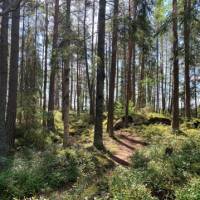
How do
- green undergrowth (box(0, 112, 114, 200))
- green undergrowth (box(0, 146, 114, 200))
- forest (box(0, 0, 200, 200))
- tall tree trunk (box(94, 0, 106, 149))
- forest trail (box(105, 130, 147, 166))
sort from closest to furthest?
1. forest (box(0, 0, 200, 200))
2. green undergrowth (box(0, 112, 114, 200))
3. green undergrowth (box(0, 146, 114, 200))
4. forest trail (box(105, 130, 147, 166))
5. tall tree trunk (box(94, 0, 106, 149))

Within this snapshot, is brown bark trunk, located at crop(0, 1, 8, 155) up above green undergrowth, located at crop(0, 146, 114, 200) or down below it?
above

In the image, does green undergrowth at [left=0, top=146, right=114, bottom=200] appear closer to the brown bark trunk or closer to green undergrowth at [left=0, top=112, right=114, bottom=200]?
green undergrowth at [left=0, top=112, right=114, bottom=200]

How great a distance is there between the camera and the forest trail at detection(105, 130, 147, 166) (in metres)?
12.5

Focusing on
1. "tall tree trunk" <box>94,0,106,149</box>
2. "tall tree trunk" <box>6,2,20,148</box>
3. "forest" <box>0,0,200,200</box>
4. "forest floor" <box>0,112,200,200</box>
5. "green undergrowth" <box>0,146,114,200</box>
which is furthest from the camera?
"tall tree trunk" <box>6,2,20,148</box>

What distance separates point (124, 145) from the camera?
15680 mm

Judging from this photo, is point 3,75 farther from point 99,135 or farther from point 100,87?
point 99,135

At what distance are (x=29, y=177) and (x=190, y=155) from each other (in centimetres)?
416

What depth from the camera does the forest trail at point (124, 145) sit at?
1250cm

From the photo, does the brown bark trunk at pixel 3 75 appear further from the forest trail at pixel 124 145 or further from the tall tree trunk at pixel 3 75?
the forest trail at pixel 124 145

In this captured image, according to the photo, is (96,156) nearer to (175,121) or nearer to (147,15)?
(147,15)

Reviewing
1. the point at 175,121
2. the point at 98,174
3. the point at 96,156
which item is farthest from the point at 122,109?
the point at 98,174

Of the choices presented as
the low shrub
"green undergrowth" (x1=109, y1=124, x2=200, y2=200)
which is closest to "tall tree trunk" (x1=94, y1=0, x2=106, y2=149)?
the low shrub

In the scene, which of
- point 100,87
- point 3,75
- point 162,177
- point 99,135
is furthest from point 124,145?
point 162,177

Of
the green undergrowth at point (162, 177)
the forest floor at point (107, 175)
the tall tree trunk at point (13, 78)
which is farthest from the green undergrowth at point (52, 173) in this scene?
the tall tree trunk at point (13, 78)
